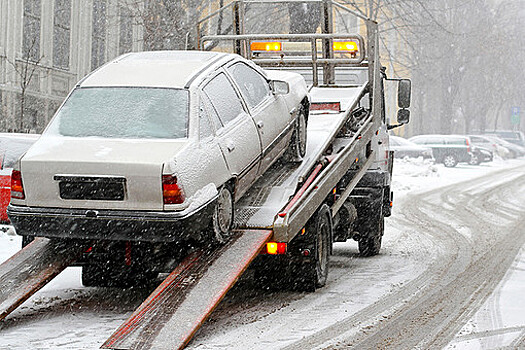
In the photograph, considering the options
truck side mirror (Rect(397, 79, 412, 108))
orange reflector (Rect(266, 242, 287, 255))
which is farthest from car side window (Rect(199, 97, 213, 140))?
truck side mirror (Rect(397, 79, 412, 108))

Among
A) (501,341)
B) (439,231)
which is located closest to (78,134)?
(501,341)

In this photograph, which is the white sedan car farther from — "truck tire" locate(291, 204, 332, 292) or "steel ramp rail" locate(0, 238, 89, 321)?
"truck tire" locate(291, 204, 332, 292)

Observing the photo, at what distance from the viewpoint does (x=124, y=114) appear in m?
7.41

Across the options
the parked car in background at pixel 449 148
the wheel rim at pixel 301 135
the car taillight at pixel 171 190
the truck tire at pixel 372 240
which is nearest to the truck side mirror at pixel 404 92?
the truck tire at pixel 372 240

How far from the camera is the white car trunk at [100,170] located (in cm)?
666

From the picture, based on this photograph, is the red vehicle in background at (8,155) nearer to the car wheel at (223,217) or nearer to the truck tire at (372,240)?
the truck tire at (372,240)

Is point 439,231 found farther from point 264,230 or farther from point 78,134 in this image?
point 78,134

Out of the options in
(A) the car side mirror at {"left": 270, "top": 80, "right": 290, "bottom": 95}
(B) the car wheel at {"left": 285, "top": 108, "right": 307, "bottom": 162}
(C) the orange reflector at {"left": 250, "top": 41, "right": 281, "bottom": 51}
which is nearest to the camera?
(A) the car side mirror at {"left": 270, "top": 80, "right": 290, "bottom": 95}

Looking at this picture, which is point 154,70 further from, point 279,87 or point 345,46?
point 345,46

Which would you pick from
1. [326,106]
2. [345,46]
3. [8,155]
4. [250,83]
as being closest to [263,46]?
[345,46]

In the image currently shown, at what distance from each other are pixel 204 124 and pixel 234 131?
1.70 ft

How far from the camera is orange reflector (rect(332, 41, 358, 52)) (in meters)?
11.7

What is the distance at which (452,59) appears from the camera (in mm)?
55188

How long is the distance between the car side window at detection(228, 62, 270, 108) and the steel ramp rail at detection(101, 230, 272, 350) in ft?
5.01
